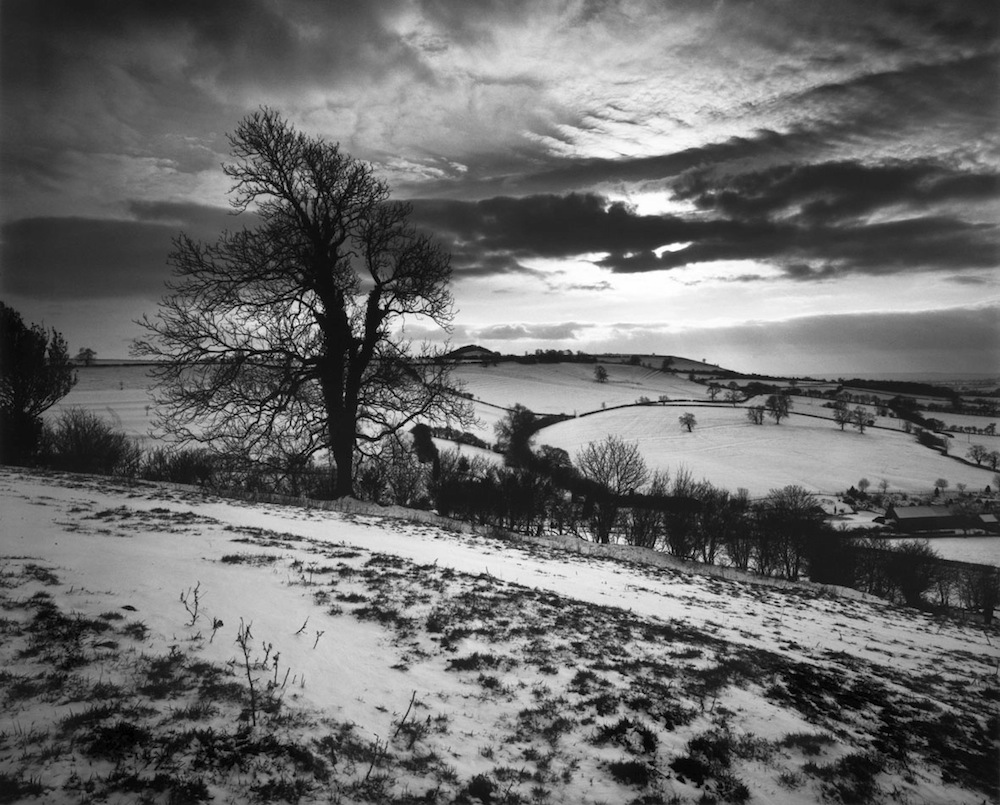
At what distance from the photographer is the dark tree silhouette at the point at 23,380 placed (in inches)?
1012

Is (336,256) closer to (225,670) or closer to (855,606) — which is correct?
(225,670)

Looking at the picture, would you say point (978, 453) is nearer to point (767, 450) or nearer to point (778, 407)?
point (778, 407)

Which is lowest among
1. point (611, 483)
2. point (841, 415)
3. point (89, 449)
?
point (611, 483)

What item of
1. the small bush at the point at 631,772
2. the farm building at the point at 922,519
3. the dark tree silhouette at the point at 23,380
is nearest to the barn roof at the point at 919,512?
the farm building at the point at 922,519

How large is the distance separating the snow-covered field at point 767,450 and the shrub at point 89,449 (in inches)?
2123

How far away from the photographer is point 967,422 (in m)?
108

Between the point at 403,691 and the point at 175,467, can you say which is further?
the point at 175,467

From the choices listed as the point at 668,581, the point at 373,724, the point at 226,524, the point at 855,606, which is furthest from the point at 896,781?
the point at 855,606

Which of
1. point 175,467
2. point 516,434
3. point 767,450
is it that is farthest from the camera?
point 767,450

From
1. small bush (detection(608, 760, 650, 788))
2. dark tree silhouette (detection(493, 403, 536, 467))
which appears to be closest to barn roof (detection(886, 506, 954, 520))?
dark tree silhouette (detection(493, 403, 536, 467))

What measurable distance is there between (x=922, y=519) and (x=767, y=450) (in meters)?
22.1

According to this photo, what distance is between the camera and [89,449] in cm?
Result: 3528

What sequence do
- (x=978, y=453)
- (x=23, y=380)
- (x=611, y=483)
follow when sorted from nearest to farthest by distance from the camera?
1. (x=23, y=380)
2. (x=611, y=483)
3. (x=978, y=453)

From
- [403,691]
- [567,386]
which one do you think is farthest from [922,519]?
[403,691]
